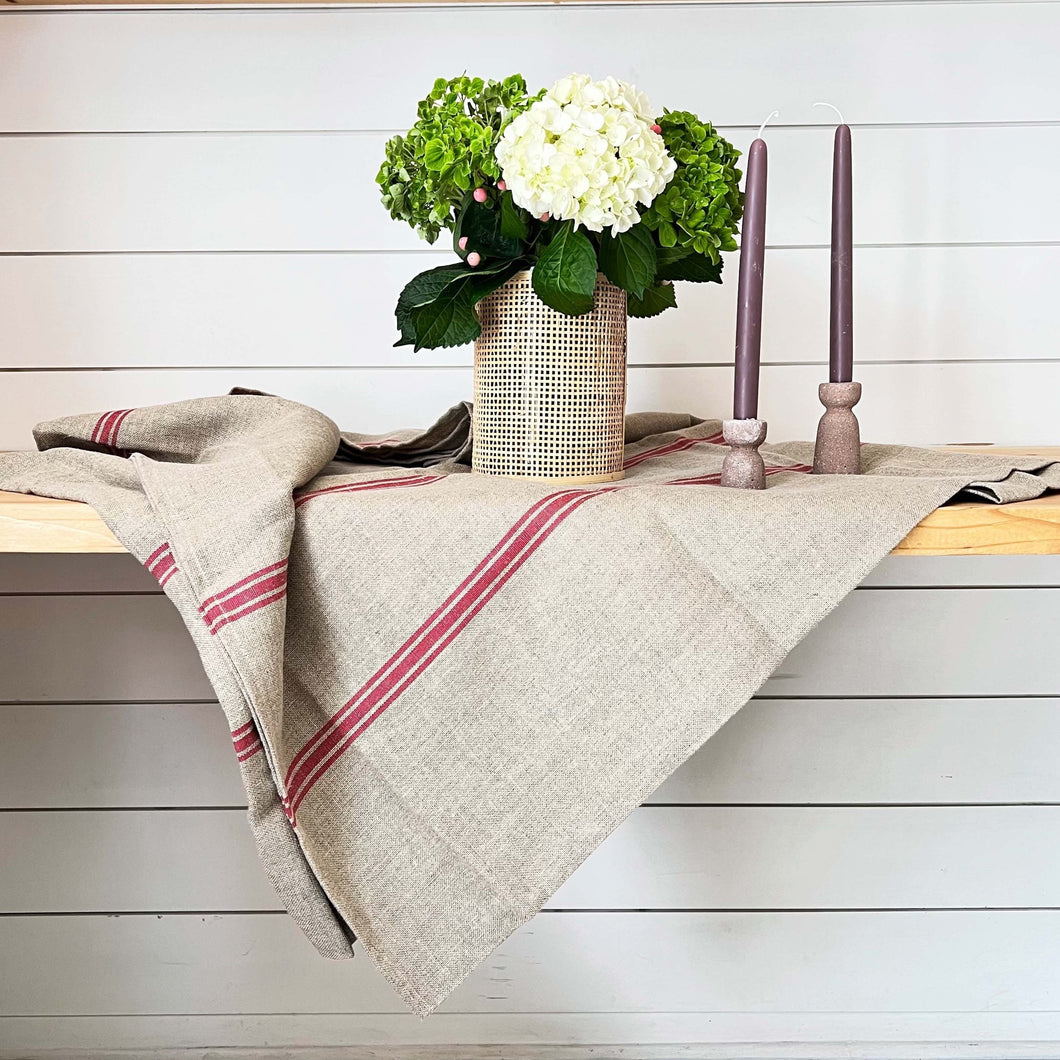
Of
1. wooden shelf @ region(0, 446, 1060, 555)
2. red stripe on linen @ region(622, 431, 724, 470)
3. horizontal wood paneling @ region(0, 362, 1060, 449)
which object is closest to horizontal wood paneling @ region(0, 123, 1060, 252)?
horizontal wood paneling @ region(0, 362, 1060, 449)

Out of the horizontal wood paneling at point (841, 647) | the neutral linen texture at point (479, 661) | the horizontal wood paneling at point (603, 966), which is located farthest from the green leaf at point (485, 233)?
the horizontal wood paneling at point (603, 966)

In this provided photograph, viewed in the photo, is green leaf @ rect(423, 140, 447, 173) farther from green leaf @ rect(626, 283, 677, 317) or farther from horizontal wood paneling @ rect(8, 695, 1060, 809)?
horizontal wood paneling @ rect(8, 695, 1060, 809)

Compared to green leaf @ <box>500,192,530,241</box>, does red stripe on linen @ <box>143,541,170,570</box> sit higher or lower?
lower

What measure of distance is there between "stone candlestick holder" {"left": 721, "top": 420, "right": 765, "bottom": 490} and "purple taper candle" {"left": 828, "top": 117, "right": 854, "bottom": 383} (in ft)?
0.43

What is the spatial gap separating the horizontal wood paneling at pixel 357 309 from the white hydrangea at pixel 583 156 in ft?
1.39

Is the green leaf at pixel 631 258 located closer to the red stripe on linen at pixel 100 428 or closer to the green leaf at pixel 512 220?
the green leaf at pixel 512 220

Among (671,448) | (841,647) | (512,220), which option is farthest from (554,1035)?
(512,220)

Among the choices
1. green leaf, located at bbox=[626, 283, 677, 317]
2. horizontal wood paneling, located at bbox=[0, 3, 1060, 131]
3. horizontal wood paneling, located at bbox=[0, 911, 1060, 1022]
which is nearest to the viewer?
green leaf, located at bbox=[626, 283, 677, 317]

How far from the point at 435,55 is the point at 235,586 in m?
0.73

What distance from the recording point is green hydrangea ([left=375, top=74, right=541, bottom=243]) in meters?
0.71

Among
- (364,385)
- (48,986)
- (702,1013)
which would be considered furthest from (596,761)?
(48,986)

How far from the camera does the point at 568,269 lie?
0.71 meters

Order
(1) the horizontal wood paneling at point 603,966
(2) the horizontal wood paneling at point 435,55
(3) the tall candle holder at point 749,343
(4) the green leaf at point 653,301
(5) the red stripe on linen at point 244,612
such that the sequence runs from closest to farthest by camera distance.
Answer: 1. (5) the red stripe on linen at point 244,612
2. (3) the tall candle holder at point 749,343
3. (4) the green leaf at point 653,301
4. (2) the horizontal wood paneling at point 435,55
5. (1) the horizontal wood paneling at point 603,966

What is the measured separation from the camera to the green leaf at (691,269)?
78cm
